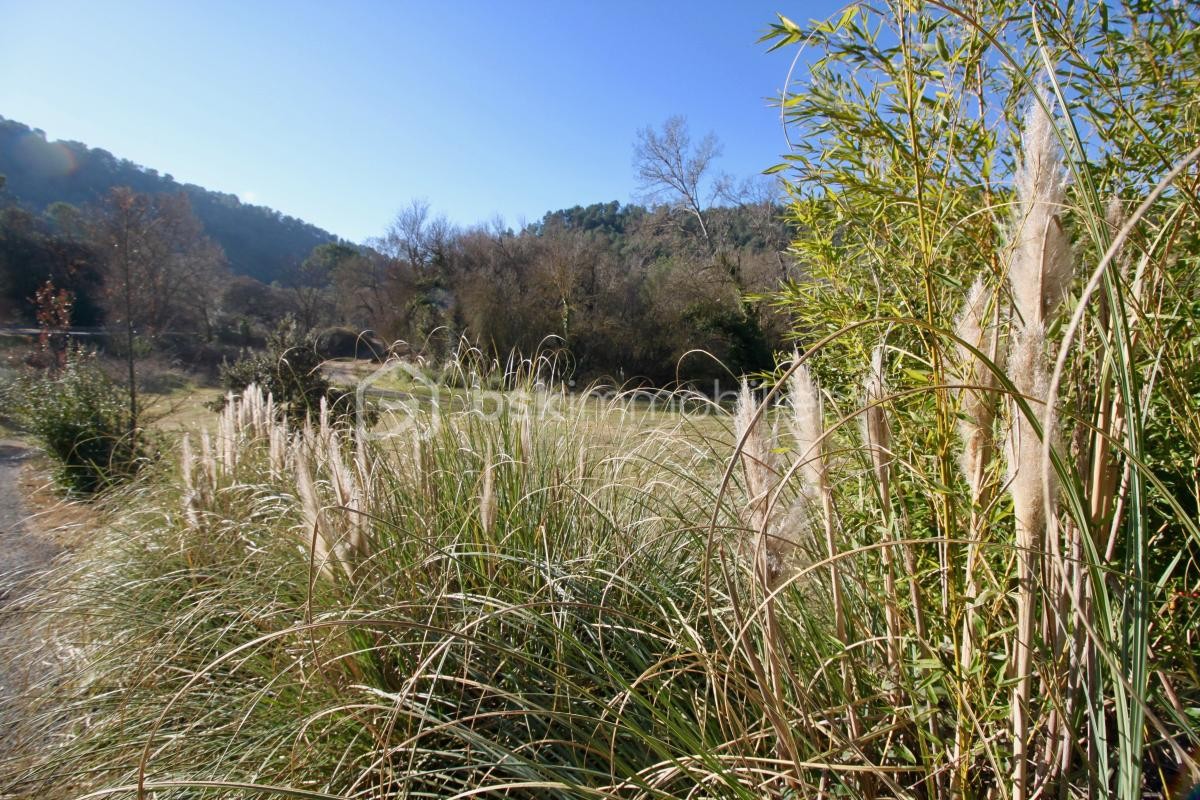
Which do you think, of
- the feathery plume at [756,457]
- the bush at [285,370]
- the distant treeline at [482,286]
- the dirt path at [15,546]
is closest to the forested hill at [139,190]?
the distant treeline at [482,286]

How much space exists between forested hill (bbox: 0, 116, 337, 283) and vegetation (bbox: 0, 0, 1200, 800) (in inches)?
1257

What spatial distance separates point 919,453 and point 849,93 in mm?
978

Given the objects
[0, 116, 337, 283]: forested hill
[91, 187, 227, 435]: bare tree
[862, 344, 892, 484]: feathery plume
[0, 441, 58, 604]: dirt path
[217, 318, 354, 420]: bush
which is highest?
[0, 116, 337, 283]: forested hill

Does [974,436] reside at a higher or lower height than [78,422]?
higher

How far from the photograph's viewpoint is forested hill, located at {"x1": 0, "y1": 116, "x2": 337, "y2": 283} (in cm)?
3372

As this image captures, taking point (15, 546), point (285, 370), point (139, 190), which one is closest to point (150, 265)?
point (285, 370)

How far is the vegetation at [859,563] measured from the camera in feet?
2.95

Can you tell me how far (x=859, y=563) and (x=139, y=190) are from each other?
126 feet

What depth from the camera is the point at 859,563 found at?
1.55m

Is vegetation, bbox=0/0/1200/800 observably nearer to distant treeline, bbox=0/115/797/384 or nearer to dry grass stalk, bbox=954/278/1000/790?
dry grass stalk, bbox=954/278/1000/790

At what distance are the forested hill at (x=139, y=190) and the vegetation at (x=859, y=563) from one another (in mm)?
31932

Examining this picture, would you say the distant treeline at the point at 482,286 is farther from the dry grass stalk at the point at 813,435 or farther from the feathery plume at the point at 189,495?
the dry grass stalk at the point at 813,435

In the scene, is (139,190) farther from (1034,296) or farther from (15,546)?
(1034,296)

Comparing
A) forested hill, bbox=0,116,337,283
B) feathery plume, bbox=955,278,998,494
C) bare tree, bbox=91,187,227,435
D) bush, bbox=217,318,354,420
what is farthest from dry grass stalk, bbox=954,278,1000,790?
forested hill, bbox=0,116,337,283
